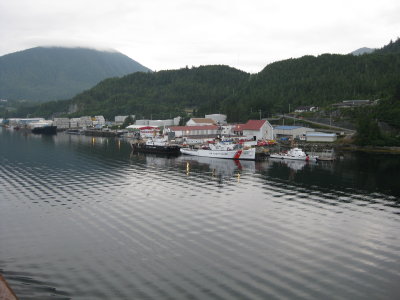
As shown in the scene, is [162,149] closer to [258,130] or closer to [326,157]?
[258,130]

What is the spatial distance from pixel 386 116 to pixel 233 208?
55818 millimetres

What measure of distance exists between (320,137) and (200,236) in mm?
55927

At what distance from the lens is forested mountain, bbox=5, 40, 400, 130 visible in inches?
4112

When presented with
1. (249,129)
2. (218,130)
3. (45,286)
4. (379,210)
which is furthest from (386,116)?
(45,286)

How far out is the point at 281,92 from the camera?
423 feet

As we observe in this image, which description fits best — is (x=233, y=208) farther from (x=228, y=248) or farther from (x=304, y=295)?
(x=304, y=295)

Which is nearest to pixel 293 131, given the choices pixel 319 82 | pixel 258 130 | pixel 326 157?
pixel 258 130

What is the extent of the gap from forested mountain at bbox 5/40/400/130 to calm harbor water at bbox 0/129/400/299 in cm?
4863

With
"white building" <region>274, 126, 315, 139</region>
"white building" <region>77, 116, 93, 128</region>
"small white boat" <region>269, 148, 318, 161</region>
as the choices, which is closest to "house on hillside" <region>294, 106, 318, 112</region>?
"white building" <region>274, 126, 315, 139</region>

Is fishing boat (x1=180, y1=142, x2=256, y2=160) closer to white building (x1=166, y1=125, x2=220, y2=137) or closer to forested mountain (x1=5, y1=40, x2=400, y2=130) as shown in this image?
white building (x1=166, y1=125, x2=220, y2=137)

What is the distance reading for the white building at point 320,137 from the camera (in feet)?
230

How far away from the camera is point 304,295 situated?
14352 millimetres

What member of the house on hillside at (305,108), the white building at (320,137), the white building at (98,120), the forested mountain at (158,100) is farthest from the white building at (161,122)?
the white building at (320,137)

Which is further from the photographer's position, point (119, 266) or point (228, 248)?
point (228, 248)
